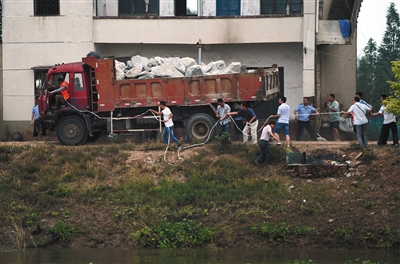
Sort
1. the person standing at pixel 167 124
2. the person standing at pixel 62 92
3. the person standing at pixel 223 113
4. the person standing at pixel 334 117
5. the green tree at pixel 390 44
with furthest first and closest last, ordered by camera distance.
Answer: the green tree at pixel 390 44
the person standing at pixel 334 117
the person standing at pixel 62 92
the person standing at pixel 223 113
the person standing at pixel 167 124

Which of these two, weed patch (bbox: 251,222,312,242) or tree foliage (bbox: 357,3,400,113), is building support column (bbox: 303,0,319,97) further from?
tree foliage (bbox: 357,3,400,113)

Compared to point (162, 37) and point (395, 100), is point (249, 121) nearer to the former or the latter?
point (395, 100)

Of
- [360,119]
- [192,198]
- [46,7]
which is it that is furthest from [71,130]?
[360,119]

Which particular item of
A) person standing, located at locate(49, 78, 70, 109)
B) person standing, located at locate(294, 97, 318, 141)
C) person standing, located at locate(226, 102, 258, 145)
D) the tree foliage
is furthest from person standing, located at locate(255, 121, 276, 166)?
the tree foliage

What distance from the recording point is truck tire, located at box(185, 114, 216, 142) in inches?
1065

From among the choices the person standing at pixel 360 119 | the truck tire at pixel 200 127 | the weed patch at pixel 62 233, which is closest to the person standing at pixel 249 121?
the truck tire at pixel 200 127

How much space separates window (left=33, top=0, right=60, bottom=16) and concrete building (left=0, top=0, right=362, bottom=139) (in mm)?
Answer: 36

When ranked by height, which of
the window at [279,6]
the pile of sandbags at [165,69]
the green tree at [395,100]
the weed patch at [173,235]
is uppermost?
the window at [279,6]

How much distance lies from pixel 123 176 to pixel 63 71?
169 inches

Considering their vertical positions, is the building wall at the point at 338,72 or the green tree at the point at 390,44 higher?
the green tree at the point at 390,44

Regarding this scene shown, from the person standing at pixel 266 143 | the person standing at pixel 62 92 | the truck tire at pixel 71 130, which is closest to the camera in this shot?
the person standing at pixel 266 143

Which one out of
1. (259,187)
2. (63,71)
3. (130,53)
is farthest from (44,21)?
(259,187)

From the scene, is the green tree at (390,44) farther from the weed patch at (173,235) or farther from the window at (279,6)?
the weed patch at (173,235)

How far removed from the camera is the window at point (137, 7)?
3406cm
